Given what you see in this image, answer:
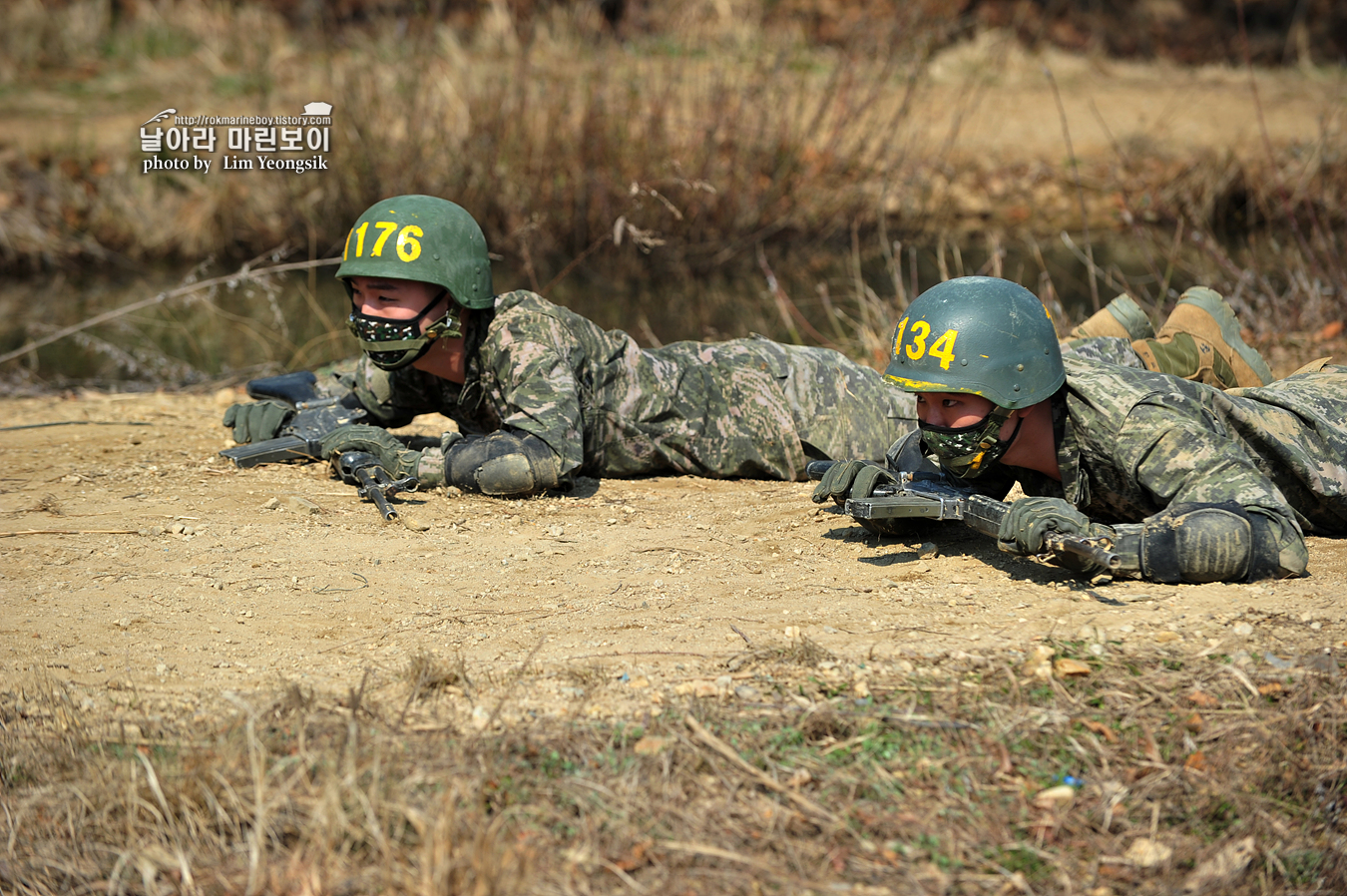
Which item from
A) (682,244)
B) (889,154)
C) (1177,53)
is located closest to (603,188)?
(682,244)

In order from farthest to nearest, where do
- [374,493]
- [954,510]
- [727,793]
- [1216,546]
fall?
[374,493] → [954,510] → [1216,546] → [727,793]

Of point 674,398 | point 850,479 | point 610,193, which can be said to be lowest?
point 674,398

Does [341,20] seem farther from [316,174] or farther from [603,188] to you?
[603,188]

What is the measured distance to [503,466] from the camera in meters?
5.04

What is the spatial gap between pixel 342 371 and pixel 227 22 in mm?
11907

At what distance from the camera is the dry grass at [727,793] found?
2.60 metres

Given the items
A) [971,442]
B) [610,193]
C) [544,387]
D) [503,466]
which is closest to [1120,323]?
[971,442]

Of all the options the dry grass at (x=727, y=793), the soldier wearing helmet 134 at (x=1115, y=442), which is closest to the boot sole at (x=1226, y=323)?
the soldier wearing helmet 134 at (x=1115, y=442)

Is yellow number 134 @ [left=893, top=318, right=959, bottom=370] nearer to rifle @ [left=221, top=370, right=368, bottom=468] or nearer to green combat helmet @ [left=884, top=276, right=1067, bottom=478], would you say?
green combat helmet @ [left=884, top=276, right=1067, bottom=478]

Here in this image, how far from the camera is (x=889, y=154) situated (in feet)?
39.3

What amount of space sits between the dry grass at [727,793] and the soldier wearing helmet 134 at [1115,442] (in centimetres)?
58

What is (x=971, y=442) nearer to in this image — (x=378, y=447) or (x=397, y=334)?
(x=397, y=334)

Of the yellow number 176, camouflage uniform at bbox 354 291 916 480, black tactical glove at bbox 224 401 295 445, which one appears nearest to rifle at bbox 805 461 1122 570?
camouflage uniform at bbox 354 291 916 480

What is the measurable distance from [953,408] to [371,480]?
234cm
